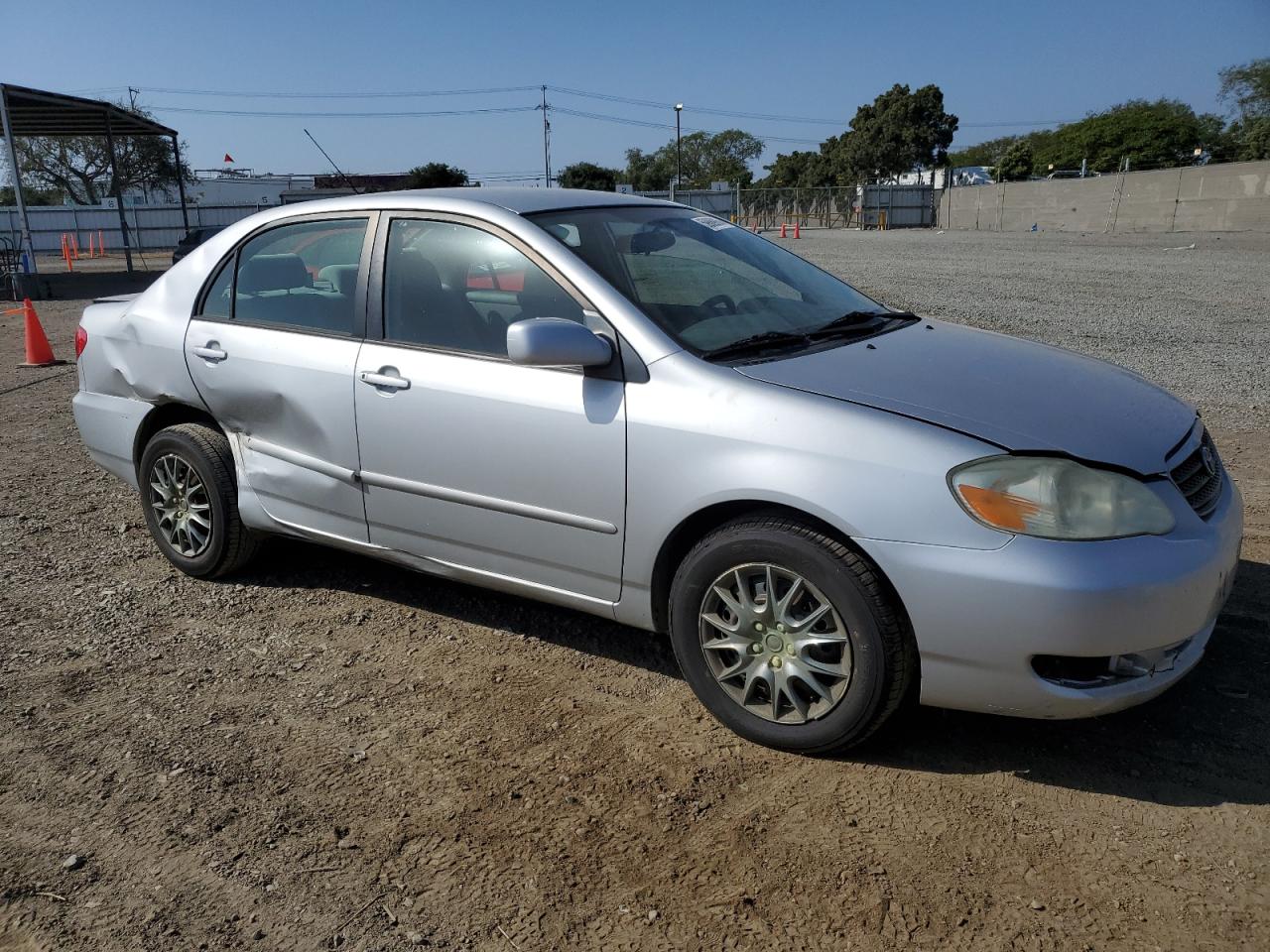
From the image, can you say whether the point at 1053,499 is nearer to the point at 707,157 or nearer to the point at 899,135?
the point at 899,135

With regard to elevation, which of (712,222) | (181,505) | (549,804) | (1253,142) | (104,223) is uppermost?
(1253,142)

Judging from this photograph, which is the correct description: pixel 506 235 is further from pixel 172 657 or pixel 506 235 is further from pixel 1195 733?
pixel 1195 733

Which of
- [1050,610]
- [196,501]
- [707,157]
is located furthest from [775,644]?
[707,157]

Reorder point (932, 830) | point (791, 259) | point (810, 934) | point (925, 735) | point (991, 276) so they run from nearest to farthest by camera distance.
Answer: point (810, 934), point (932, 830), point (925, 735), point (791, 259), point (991, 276)

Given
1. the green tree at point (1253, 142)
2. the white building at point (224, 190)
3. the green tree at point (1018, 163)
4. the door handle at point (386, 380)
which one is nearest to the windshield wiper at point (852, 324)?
the door handle at point (386, 380)

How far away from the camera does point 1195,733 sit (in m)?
3.12

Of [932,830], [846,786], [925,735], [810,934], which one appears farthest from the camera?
[925,735]

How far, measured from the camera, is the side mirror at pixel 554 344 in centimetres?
316

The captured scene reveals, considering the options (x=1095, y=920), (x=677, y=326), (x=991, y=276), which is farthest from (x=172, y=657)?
(x=991, y=276)

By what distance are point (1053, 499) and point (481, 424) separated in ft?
6.08

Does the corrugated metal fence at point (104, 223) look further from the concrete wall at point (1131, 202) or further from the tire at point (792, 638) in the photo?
the tire at point (792, 638)

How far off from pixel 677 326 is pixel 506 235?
30.1 inches

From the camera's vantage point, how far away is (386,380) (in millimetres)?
3729

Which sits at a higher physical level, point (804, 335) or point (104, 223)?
point (804, 335)
